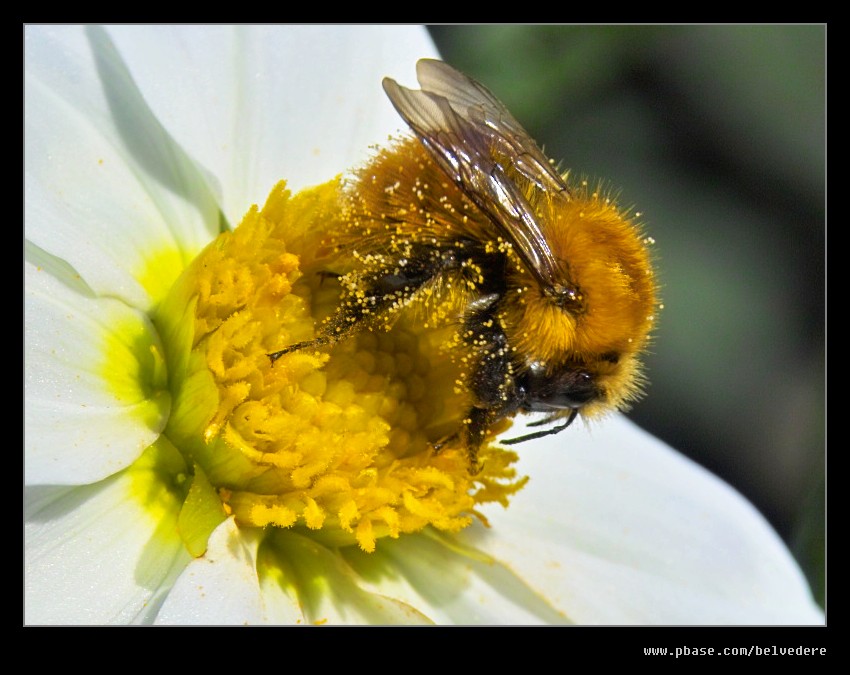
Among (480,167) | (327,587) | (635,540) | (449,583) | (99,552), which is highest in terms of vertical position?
(480,167)

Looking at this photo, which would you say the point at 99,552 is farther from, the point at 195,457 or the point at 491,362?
the point at 491,362

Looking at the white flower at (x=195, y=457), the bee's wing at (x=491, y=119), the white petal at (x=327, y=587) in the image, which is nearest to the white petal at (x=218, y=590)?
the white flower at (x=195, y=457)

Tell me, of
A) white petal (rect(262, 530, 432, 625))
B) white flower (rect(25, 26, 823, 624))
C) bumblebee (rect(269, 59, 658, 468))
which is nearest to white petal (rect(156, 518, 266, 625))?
white flower (rect(25, 26, 823, 624))

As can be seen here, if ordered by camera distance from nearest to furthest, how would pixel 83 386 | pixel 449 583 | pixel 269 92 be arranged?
pixel 83 386
pixel 449 583
pixel 269 92

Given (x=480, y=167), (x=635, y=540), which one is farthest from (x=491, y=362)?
(x=635, y=540)

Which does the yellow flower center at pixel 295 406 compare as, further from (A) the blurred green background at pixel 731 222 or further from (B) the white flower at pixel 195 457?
(A) the blurred green background at pixel 731 222

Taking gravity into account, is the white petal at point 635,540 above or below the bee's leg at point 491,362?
below
